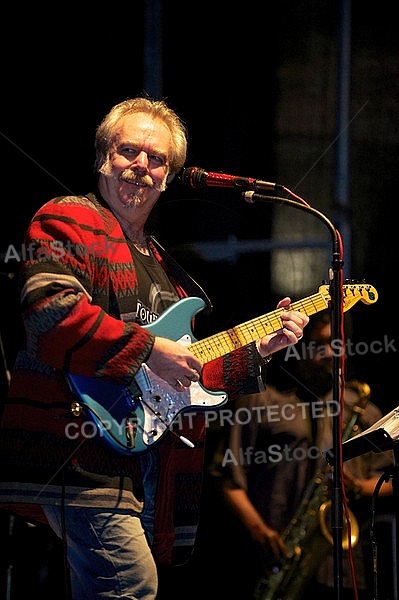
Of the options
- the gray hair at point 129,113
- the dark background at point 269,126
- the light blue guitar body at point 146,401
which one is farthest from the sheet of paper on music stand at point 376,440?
the dark background at point 269,126

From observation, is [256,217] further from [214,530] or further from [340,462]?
[340,462]

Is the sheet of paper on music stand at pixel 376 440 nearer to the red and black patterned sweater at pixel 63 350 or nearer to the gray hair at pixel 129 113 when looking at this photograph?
the red and black patterned sweater at pixel 63 350

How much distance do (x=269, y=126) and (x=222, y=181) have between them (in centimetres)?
139

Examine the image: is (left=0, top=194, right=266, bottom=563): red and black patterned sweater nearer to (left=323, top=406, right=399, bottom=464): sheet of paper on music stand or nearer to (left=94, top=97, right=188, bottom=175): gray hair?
(left=94, top=97, right=188, bottom=175): gray hair

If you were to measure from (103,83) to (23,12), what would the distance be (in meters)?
0.40

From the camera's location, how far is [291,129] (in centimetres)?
366

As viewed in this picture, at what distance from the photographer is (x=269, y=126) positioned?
365 cm

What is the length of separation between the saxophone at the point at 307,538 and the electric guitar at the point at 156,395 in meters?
1.18

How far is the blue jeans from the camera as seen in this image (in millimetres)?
2164

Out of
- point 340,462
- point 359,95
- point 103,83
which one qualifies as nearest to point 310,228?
point 359,95

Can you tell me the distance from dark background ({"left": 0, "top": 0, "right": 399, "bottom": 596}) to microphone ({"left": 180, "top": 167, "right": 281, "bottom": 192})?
46.1 inches

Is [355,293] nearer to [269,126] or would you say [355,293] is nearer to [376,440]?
[376,440]

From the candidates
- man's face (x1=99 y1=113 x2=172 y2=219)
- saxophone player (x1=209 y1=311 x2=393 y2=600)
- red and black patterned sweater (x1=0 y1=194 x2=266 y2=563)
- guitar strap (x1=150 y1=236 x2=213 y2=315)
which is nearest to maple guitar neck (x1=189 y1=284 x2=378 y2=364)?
guitar strap (x1=150 y1=236 x2=213 y2=315)

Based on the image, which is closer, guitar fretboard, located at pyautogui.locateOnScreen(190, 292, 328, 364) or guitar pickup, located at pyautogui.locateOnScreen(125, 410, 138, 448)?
guitar pickup, located at pyautogui.locateOnScreen(125, 410, 138, 448)
